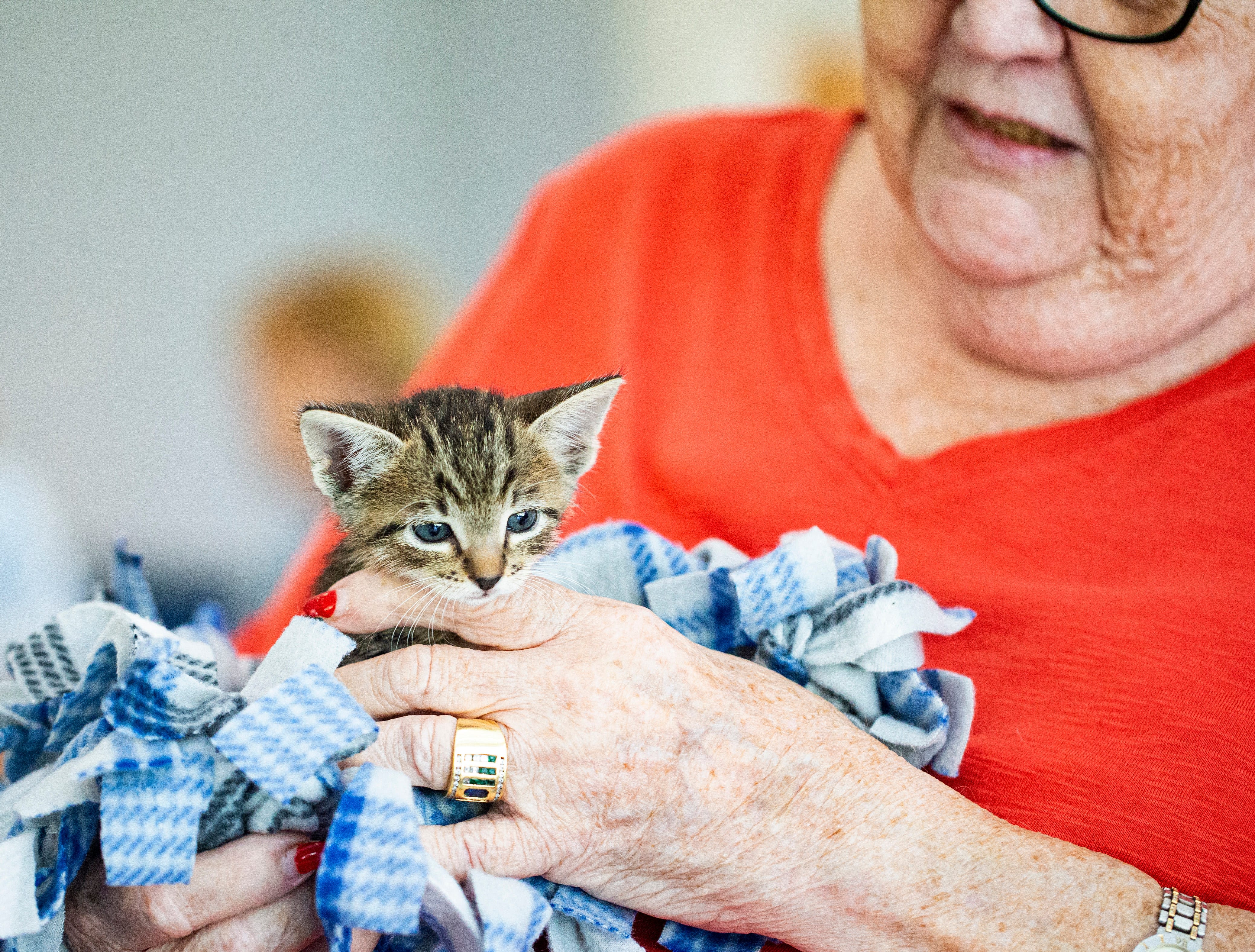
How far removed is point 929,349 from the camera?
158 centimetres

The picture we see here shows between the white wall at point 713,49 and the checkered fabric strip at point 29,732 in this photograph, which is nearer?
the checkered fabric strip at point 29,732

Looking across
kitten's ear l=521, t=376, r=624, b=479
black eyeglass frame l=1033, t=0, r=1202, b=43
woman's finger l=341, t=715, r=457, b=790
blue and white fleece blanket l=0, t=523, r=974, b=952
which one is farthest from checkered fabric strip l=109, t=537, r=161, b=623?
black eyeglass frame l=1033, t=0, r=1202, b=43

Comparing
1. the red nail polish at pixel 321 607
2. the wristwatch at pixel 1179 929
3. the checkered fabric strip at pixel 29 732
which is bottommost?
the wristwatch at pixel 1179 929

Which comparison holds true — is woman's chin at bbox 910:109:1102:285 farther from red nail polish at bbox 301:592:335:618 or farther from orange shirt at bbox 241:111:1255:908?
red nail polish at bbox 301:592:335:618

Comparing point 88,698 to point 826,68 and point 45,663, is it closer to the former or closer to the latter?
point 45,663

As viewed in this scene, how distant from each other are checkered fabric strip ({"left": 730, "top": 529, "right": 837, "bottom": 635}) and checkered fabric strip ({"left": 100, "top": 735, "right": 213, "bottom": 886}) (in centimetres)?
61

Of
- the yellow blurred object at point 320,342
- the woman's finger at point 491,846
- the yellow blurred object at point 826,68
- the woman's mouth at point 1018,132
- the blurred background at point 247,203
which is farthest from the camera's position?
the yellow blurred object at point 826,68

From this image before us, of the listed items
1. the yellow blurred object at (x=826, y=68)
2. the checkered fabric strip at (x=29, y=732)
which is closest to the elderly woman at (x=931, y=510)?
the checkered fabric strip at (x=29, y=732)

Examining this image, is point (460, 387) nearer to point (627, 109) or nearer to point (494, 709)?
point (494, 709)

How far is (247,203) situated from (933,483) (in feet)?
10.6

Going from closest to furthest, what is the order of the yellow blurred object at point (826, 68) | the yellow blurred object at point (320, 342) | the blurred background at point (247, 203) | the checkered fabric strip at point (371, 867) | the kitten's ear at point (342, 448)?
1. the checkered fabric strip at point (371, 867)
2. the kitten's ear at point (342, 448)
3. the blurred background at point (247, 203)
4. the yellow blurred object at point (320, 342)
5. the yellow blurred object at point (826, 68)

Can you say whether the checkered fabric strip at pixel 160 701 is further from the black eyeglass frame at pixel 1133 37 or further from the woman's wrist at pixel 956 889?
the black eyeglass frame at pixel 1133 37

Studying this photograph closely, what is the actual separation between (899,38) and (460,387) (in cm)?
82

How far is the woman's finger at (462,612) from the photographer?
1.10 metres
